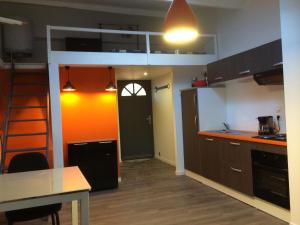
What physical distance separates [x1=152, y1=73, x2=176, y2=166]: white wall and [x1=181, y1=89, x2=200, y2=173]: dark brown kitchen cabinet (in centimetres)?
→ 82

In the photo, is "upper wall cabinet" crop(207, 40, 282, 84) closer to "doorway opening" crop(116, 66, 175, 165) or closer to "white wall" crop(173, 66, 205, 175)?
"white wall" crop(173, 66, 205, 175)

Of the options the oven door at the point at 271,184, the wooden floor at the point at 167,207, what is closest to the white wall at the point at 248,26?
the oven door at the point at 271,184

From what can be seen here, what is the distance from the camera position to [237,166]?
12.4 ft

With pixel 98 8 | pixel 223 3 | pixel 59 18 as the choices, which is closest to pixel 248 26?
pixel 223 3

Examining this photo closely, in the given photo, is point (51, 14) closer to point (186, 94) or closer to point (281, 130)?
point (186, 94)

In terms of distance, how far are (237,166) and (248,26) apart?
2339 mm

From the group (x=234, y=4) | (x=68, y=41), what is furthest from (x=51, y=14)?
(x=234, y=4)

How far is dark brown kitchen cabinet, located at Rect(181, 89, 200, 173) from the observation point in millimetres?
4867

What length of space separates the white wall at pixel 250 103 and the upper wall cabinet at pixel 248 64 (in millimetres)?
209

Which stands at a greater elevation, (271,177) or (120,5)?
(120,5)

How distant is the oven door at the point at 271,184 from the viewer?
302cm

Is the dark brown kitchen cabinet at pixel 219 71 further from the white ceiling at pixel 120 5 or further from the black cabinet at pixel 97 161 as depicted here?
the black cabinet at pixel 97 161

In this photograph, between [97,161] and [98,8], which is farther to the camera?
[98,8]

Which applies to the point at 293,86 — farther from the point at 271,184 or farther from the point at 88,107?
the point at 88,107
